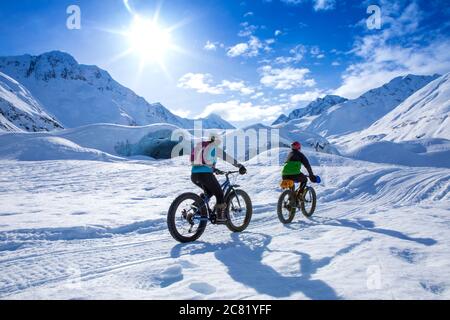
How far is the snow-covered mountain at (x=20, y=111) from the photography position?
378ft

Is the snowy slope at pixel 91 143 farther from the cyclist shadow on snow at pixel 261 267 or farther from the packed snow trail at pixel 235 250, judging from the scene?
the cyclist shadow on snow at pixel 261 267

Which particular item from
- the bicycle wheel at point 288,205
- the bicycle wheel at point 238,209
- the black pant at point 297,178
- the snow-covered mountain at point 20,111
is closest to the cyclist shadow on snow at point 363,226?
the bicycle wheel at point 288,205

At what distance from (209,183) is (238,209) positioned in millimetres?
1133

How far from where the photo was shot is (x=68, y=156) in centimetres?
2877

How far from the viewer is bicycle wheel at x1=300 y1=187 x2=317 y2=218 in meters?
8.74

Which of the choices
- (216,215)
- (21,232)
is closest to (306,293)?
(216,215)

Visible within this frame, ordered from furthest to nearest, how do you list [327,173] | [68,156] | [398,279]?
[68,156]
[327,173]
[398,279]

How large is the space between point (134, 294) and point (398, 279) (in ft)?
10.6

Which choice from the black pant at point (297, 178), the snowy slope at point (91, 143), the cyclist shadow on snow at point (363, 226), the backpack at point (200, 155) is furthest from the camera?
the snowy slope at point (91, 143)

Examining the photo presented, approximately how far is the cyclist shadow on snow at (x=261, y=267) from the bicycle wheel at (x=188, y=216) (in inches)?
10.3

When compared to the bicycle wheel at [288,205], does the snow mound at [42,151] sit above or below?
above

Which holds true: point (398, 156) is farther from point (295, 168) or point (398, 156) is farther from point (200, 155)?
point (200, 155)

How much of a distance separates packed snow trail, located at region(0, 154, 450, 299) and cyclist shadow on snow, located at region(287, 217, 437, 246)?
20 mm

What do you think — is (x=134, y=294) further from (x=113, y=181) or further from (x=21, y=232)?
(x=113, y=181)
